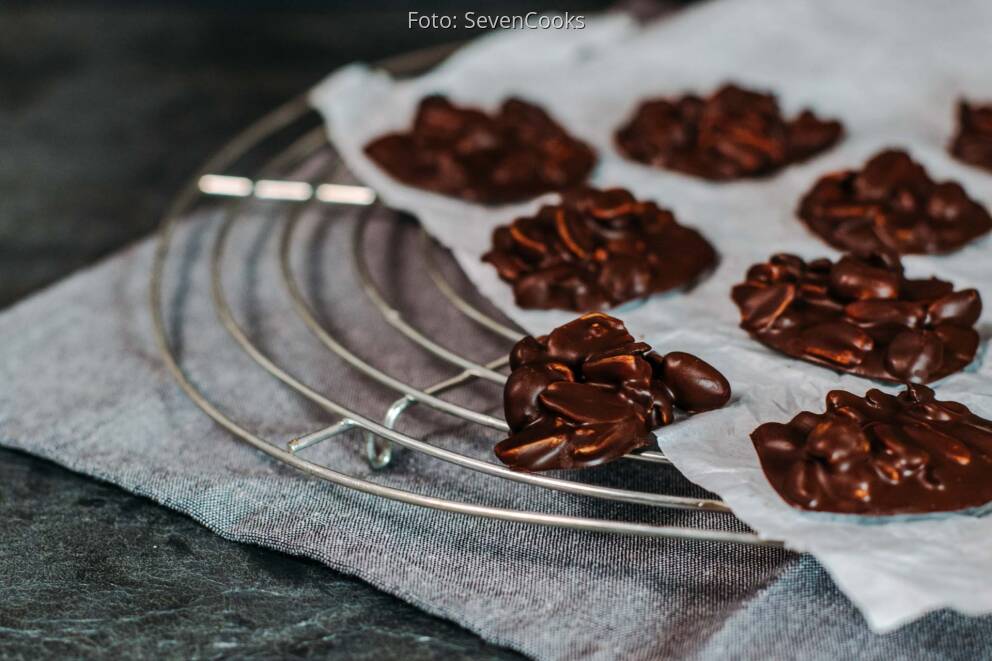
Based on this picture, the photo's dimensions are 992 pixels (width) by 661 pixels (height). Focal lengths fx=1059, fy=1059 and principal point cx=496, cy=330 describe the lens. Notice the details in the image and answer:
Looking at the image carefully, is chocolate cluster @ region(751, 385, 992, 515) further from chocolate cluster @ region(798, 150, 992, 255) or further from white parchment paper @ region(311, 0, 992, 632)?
chocolate cluster @ region(798, 150, 992, 255)

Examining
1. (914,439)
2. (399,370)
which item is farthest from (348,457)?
(914,439)

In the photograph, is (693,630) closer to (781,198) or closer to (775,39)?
(781,198)

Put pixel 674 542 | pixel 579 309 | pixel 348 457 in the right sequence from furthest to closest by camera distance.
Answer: pixel 579 309 < pixel 348 457 < pixel 674 542

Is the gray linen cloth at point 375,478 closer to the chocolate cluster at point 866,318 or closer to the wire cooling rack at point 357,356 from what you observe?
the wire cooling rack at point 357,356

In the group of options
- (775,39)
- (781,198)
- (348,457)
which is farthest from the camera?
(775,39)

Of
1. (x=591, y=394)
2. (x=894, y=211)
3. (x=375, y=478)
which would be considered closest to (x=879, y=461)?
(x=591, y=394)

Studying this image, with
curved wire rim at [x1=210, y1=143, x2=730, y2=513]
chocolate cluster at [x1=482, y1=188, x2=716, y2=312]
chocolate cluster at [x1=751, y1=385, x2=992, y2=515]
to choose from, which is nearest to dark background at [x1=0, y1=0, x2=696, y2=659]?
curved wire rim at [x1=210, y1=143, x2=730, y2=513]

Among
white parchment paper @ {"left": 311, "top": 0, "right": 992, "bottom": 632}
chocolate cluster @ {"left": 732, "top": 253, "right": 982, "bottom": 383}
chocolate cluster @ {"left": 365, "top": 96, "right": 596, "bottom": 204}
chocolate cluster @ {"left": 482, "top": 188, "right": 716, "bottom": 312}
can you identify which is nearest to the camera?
white parchment paper @ {"left": 311, "top": 0, "right": 992, "bottom": 632}
